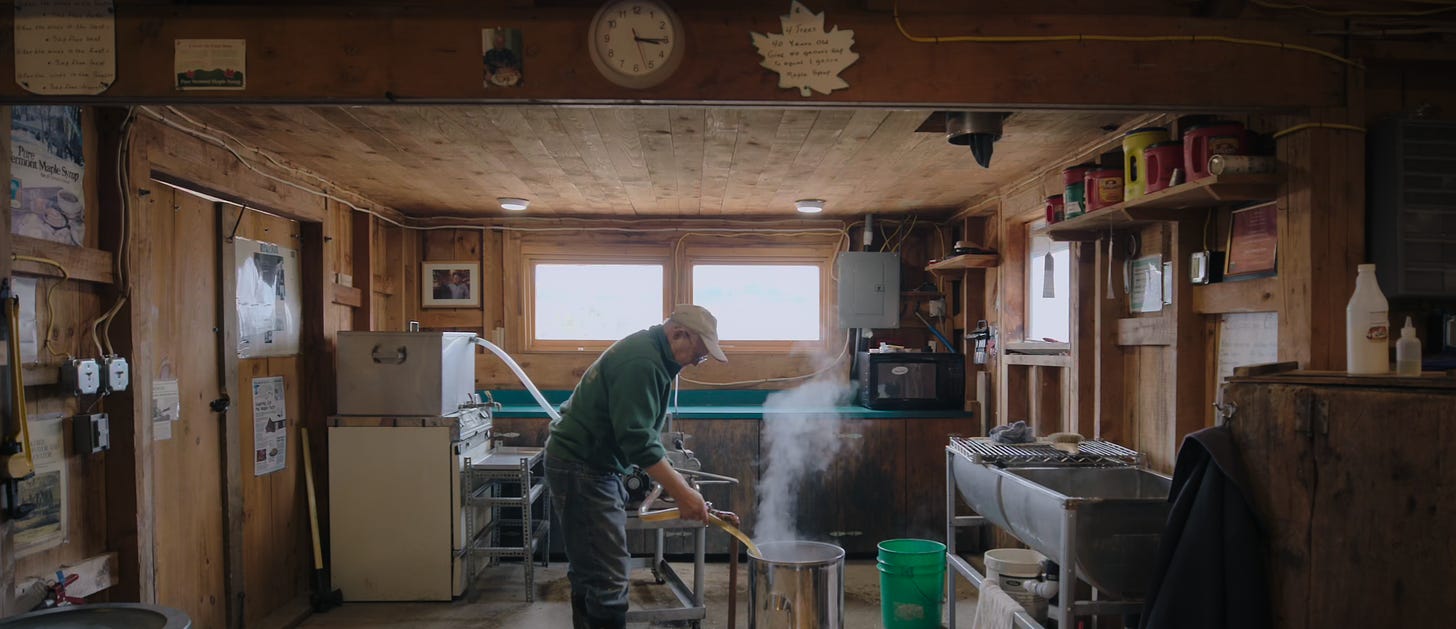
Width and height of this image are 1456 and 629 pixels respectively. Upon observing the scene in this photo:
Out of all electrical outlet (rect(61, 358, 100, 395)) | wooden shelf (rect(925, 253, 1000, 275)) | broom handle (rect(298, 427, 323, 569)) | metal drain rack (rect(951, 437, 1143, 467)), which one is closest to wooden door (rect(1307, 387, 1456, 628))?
metal drain rack (rect(951, 437, 1143, 467))

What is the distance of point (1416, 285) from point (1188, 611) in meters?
1.06

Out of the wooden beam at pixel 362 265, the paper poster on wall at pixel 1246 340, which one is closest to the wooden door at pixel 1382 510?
the paper poster on wall at pixel 1246 340

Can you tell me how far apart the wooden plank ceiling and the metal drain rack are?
1.32 metres

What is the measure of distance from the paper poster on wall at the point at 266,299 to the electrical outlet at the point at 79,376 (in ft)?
4.21

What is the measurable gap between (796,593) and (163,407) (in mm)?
2607

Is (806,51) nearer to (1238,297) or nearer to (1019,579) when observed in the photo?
(1238,297)

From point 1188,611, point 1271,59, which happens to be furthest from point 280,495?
point 1271,59

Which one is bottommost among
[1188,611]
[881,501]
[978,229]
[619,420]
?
[881,501]

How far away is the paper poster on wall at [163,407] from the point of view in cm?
316

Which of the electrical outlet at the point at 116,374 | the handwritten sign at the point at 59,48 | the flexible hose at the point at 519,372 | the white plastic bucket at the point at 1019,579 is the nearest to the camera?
the handwritten sign at the point at 59,48

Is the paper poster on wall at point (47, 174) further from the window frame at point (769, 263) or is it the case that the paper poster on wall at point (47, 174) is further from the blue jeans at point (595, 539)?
the window frame at point (769, 263)

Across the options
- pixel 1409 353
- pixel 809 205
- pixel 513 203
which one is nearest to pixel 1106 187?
pixel 1409 353

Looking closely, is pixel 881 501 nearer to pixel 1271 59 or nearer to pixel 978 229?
pixel 978 229

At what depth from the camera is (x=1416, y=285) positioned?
215cm
